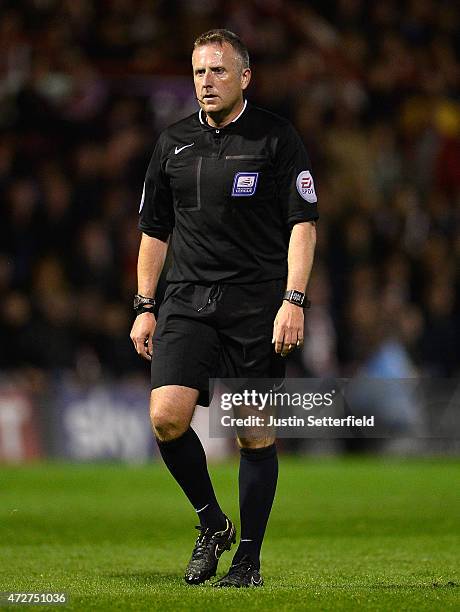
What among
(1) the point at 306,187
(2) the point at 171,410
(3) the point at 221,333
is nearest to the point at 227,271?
→ (3) the point at 221,333

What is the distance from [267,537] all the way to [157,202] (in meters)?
2.80

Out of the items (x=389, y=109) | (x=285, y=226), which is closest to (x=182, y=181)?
(x=285, y=226)

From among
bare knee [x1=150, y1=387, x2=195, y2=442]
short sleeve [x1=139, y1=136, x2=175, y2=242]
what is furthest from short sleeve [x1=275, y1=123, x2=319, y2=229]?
bare knee [x1=150, y1=387, x2=195, y2=442]

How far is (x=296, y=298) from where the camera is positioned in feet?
19.5

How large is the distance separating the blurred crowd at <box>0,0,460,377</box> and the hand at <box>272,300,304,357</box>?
8096 mm

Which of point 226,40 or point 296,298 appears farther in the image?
point 226,40

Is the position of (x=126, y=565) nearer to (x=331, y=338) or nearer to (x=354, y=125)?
(x=331, y=338)

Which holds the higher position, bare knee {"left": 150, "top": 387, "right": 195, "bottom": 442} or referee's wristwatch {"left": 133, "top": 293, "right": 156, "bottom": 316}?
referee's wristwatch {"left": 133, "top": 293, "right": 156, "bottom": 316}

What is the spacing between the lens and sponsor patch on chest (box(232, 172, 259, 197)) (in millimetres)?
6098

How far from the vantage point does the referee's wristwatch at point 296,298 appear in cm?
594

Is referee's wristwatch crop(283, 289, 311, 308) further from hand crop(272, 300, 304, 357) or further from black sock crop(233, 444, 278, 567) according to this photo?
black sock crop(233, 444, 278, 567)

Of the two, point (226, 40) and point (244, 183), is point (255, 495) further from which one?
point (226, 40)

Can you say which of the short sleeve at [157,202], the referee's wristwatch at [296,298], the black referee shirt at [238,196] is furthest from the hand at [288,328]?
the short sleeve at [157,202]

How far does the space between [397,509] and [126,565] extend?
3.71 metres
